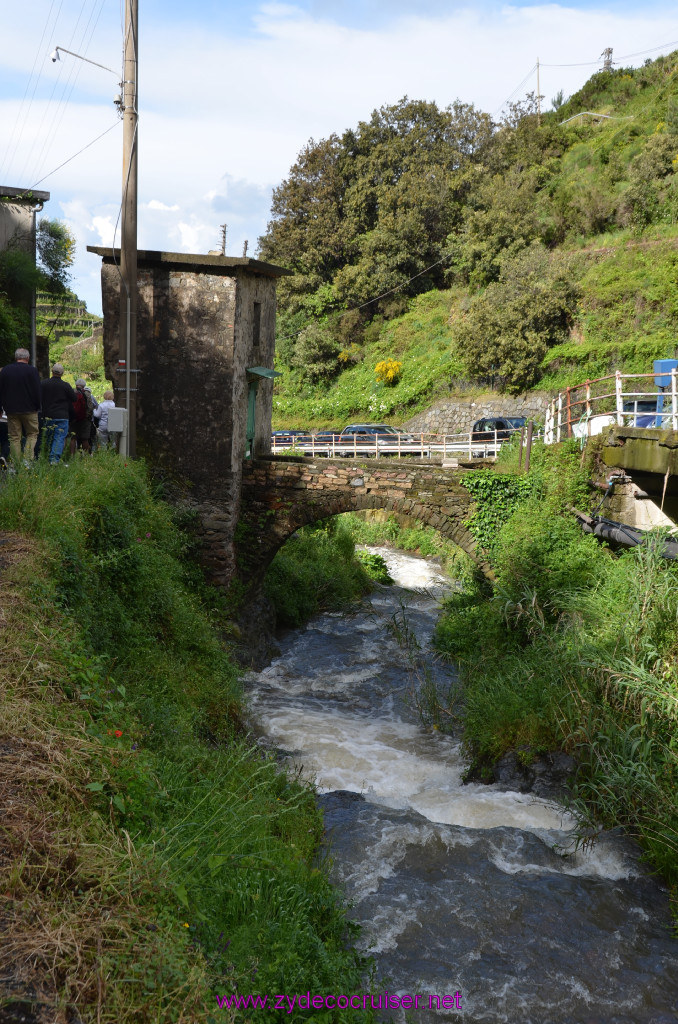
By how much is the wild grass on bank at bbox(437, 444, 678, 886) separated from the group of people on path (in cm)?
651

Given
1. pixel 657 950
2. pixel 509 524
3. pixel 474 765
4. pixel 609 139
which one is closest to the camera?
pixel 657 950

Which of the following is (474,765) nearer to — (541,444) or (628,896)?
(628,896)

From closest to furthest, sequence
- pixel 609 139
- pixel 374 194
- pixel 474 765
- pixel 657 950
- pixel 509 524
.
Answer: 1. pixel 657 950
2. pixel 474 765
3. pixel 509 524
4. pixel 609 139
5. pixel 374 194

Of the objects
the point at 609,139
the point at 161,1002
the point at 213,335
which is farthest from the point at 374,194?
the point at 161,1002

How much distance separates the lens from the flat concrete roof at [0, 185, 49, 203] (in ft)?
57.8

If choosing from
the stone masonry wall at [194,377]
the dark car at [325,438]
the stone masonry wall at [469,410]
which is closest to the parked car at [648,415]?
the stone masonry wall at [194,377]

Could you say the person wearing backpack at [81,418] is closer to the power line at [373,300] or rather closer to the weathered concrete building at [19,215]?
the weathered concrete building at [19,215]

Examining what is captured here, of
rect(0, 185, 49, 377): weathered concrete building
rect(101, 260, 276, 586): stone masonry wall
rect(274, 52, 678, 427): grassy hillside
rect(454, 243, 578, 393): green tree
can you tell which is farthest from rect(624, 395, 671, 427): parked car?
rect(0, 185, 49, 377): weathered concrete building

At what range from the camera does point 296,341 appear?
132 ft

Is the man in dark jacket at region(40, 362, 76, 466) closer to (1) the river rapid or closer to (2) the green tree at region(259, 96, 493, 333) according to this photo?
(1) the river rapid

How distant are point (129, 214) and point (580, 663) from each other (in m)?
9.34

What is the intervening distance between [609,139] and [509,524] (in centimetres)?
2940

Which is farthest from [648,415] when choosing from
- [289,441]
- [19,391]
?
[289,441]

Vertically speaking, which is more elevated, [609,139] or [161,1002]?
[609,139]
